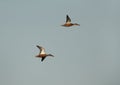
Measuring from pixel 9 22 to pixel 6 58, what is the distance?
218 millimetres

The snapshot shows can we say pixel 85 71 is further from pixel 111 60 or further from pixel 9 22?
pixel 9 22

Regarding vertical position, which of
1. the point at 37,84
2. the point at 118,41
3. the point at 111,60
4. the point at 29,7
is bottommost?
the point at 37,84

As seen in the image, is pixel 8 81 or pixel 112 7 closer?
pixel 8 81

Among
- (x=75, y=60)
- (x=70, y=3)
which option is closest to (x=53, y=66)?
(x=75, y=60)

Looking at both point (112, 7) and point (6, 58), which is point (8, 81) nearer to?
point (6, 58)

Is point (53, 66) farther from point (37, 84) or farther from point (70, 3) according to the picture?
point (70, 3)

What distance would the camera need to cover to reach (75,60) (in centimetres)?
189

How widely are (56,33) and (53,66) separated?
203mm

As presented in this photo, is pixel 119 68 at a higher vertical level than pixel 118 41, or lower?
lower

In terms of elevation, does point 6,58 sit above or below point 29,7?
below

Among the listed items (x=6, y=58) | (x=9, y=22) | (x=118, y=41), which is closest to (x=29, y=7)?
(x=9, y=22)

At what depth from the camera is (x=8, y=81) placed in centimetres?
183

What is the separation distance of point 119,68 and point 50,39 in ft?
1.56

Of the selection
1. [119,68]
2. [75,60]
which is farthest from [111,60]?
[75,60]
